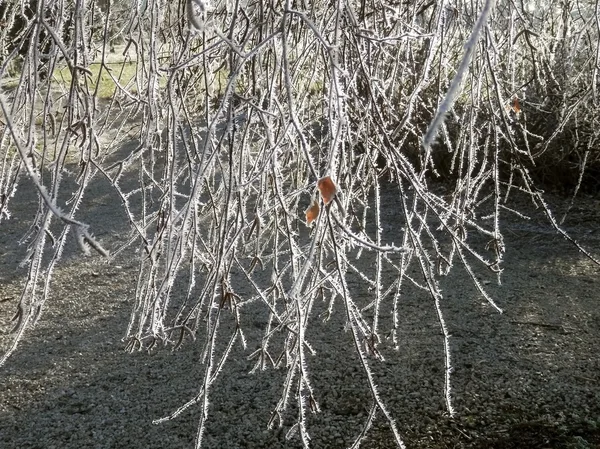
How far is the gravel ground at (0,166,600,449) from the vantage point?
7.91ft

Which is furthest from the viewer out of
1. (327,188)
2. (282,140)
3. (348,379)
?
(348,379)

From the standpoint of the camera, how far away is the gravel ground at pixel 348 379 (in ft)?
7.91

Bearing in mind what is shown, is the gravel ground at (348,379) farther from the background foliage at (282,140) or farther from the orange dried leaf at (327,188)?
the orange dried leaf at (327,188)

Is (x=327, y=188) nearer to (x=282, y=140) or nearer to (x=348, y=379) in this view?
(x=282, y=140)

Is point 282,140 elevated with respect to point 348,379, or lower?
elevated

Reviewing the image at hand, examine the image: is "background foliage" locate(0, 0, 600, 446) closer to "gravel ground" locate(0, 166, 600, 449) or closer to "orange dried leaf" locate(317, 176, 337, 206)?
"orange dried leaf" locate(317, 176, 337, 206)

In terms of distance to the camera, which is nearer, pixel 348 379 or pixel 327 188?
pixel 327 188

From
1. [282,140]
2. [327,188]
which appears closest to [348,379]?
[282,140]

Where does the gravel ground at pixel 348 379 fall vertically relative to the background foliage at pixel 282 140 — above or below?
below

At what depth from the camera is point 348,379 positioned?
274 cm

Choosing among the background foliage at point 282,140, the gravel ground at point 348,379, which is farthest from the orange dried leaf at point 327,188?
the gravel ground at point 348,379

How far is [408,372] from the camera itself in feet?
9.14

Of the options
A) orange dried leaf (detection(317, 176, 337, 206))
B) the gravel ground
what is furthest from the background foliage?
the gravel ground

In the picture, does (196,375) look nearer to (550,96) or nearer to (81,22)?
(81,22)
